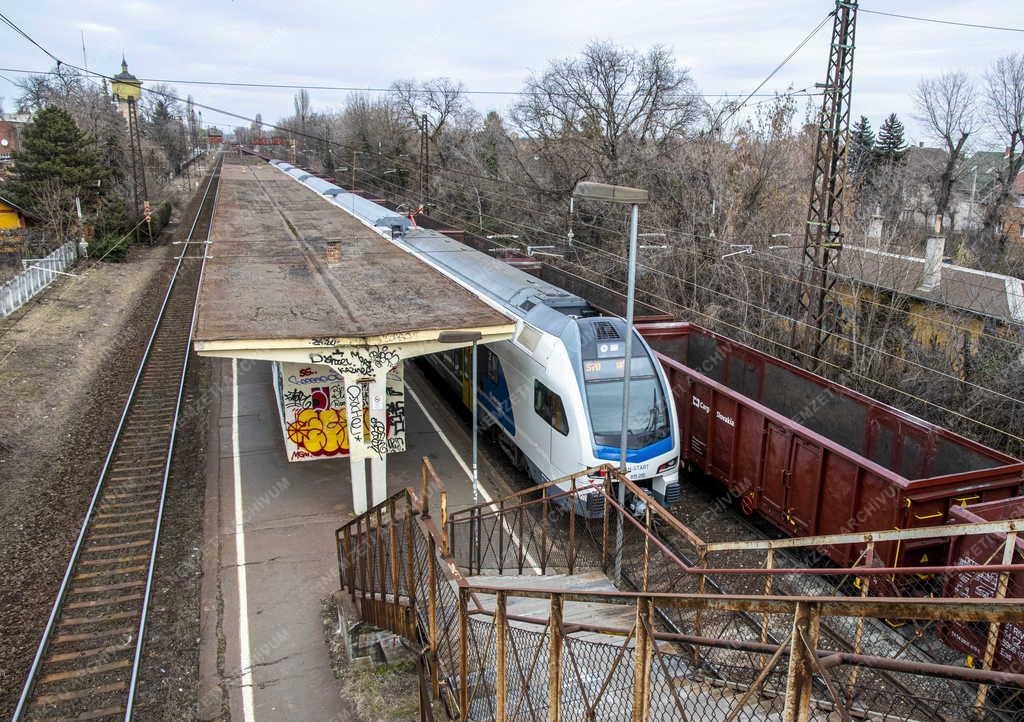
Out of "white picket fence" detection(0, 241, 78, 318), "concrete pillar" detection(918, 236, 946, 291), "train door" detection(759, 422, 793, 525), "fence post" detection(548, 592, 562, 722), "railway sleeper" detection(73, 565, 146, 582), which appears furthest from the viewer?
"white picket fence" detection(0, 241, 78, 318)

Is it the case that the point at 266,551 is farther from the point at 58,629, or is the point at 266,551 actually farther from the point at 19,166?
the point at 19,166

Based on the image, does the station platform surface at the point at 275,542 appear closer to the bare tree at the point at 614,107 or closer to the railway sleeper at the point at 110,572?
the railway sleeper at the point at 110,572

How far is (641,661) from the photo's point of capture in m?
3.89

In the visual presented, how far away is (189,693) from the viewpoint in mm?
8922

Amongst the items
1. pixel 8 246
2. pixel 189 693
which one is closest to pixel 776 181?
pixel 189 693

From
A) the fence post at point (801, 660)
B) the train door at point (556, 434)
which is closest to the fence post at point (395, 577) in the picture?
the train door at point (556, 434)

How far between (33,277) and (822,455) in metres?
29.6

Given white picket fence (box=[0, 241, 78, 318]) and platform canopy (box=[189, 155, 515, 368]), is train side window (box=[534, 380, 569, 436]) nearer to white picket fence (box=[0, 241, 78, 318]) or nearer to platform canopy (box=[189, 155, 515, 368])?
platform canopy (box=[189, 155, 515, 368])

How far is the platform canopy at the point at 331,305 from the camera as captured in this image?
11.9 metres

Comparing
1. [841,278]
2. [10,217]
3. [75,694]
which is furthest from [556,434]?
[10,217]

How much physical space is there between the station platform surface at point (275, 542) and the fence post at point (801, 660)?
7.02 meters

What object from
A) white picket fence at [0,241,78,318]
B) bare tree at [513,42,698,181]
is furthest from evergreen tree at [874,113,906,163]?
white picket fence at [0,241,78,318]

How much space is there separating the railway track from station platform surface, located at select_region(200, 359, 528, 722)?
905mm

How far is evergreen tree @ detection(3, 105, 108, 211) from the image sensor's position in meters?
35.7
